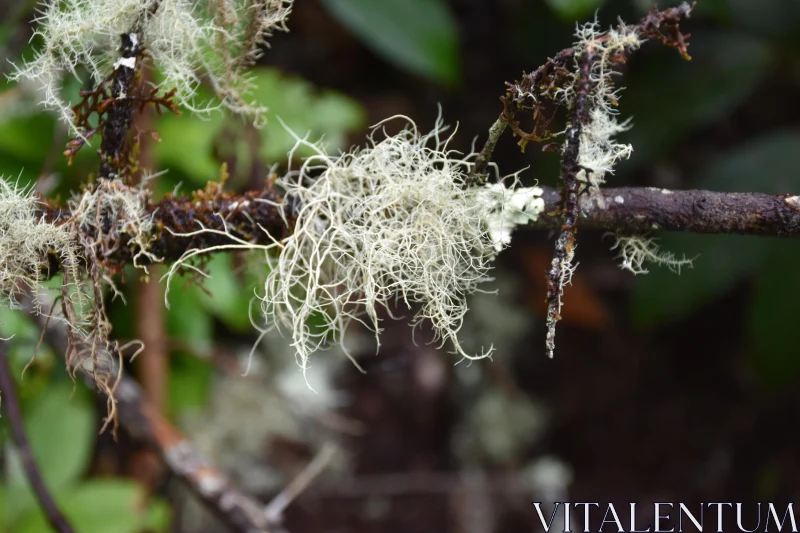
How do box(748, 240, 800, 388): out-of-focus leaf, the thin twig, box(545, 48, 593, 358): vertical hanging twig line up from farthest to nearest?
box(748, 240, 800, 388): out-of-focus leaf → the thin twig → box(545, 48, 593, 358): vertical hanging twig

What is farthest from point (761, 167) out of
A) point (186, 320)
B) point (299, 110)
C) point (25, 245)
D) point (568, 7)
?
point (25, 245)

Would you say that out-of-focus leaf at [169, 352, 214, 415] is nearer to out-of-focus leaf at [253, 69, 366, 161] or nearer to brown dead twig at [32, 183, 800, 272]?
out-of-focus leaf at [253, 69, 366, 161]

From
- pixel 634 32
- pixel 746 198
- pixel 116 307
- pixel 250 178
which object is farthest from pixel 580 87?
pixel 116 307

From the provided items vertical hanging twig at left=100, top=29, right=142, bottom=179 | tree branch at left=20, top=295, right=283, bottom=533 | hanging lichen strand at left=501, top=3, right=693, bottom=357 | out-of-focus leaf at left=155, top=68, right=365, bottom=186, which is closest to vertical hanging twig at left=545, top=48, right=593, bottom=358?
hanging lichen strand at left=501, top=3, right=693, bottom=357

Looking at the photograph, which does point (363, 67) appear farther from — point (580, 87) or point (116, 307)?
point (580, 87)

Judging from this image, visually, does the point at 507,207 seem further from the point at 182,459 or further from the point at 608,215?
the point at 182,459

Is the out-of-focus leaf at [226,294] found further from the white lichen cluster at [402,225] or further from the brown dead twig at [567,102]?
the brown dead twig at [567,102]
